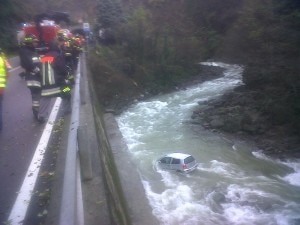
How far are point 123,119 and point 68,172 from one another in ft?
59.0

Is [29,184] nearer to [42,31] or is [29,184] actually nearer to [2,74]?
[2,74]

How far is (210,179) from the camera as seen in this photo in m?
13.5

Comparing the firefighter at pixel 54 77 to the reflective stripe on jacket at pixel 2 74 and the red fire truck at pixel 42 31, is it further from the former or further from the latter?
the red fire truck at pixel 42 31

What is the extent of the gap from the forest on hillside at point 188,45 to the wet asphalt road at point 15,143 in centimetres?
1424

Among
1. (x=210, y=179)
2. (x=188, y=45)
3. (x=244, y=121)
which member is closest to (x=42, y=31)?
(x=210, y=179)

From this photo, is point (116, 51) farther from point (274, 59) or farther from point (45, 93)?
point (45, 93)

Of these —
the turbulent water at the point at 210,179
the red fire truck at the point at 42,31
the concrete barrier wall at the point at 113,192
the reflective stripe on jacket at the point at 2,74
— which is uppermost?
the red fire truck at the point at 42,31

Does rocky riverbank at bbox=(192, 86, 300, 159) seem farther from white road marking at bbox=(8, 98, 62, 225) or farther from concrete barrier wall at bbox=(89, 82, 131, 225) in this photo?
white road marking at bbox=(8, 98, 62, 225)

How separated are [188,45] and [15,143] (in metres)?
28.1

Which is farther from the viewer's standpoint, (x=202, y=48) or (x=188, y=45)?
(x=202, y=48)

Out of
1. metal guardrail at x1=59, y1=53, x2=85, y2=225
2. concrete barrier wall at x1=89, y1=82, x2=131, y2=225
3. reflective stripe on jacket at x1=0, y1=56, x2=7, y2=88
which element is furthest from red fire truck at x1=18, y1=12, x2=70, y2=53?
metal guardrail at x1=59, y1=53, x2=85, y2=225

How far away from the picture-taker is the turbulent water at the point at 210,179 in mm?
11422

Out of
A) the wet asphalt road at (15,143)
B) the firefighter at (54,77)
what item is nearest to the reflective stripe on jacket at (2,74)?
the firefighter at (54,77)

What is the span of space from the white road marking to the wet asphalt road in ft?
0.22
